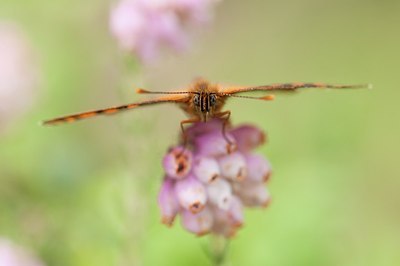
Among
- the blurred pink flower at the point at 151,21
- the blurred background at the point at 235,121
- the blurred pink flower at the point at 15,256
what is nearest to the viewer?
the blurred pink flower at the point at 15,256

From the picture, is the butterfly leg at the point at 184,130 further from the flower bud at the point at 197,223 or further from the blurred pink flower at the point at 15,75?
the blurred pink flower at the point at 15,75

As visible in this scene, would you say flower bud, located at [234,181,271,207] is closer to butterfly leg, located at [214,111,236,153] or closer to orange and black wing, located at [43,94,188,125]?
butterfly leg, located at [214,111,236,153]

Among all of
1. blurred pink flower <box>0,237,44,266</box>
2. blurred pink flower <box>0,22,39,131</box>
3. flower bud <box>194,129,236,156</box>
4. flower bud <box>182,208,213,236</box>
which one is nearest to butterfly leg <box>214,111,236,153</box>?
flower bud <box>194,129,236,156</box>

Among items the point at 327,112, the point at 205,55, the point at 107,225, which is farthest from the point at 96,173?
the point at 205,55

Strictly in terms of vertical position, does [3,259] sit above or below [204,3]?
below

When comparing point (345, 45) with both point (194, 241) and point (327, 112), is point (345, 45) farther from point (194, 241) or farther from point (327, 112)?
point (194, 241)

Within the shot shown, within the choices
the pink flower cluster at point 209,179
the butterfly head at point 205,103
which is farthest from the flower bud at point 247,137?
the butterfly head at point 205,103

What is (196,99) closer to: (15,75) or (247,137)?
(247,137)
